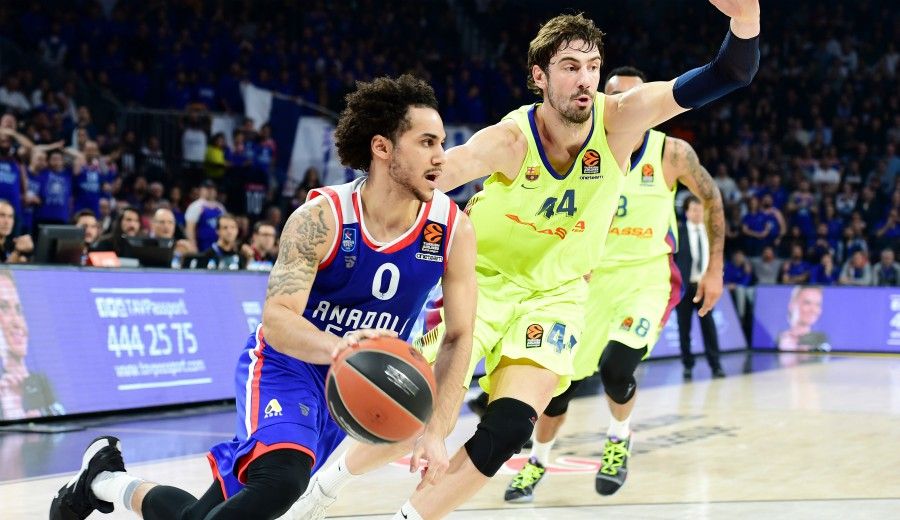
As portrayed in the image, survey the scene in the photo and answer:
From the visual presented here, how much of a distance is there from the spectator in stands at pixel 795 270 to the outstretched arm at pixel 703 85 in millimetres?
15335

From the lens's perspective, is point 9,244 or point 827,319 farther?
point 827,319

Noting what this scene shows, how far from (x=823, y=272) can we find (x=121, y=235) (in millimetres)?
13210

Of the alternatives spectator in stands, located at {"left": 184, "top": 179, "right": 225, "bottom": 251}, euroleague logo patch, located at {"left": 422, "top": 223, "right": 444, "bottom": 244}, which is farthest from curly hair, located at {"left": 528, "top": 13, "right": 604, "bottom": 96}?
spectator in stands, located at {"left": 184, "top": 179, "right": 225, "bottom": 251}

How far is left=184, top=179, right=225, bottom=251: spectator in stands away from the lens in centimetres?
1405

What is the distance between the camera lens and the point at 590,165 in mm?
5219

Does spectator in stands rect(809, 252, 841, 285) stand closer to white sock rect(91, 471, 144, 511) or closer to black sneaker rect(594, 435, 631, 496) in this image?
black sneaker rect(594, 435, 631, 496)

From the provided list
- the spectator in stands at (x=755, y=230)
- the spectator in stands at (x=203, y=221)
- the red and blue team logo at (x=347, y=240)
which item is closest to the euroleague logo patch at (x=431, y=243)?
the red and blue team logo at (x=347, y=240)

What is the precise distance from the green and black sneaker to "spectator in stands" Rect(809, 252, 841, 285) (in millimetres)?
14205

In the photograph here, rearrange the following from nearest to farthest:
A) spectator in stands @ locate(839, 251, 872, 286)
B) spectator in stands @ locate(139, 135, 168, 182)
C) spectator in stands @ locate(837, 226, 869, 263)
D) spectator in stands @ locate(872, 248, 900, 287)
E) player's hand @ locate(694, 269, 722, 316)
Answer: player's hand @ locate(694, 269, 722, 316)
spectator in stands @ locate(139, 135, 168, 182)
spectator in stands @ locate(872, 248, 900, 287)
spectator in stands @ locate(839, 251, 872, 286)
spectator in stands @ locate(837, 226, 869, 263)

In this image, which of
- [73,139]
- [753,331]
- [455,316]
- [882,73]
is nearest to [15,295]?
[455,316]

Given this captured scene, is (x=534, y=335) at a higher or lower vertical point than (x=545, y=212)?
lower

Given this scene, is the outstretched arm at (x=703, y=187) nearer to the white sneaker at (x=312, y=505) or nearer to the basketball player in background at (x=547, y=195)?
the basketball player in background at (x=547, y=195)

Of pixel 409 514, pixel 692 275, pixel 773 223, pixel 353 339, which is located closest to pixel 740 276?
pixel 773 223

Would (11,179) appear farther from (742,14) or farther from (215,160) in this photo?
(742,14)
